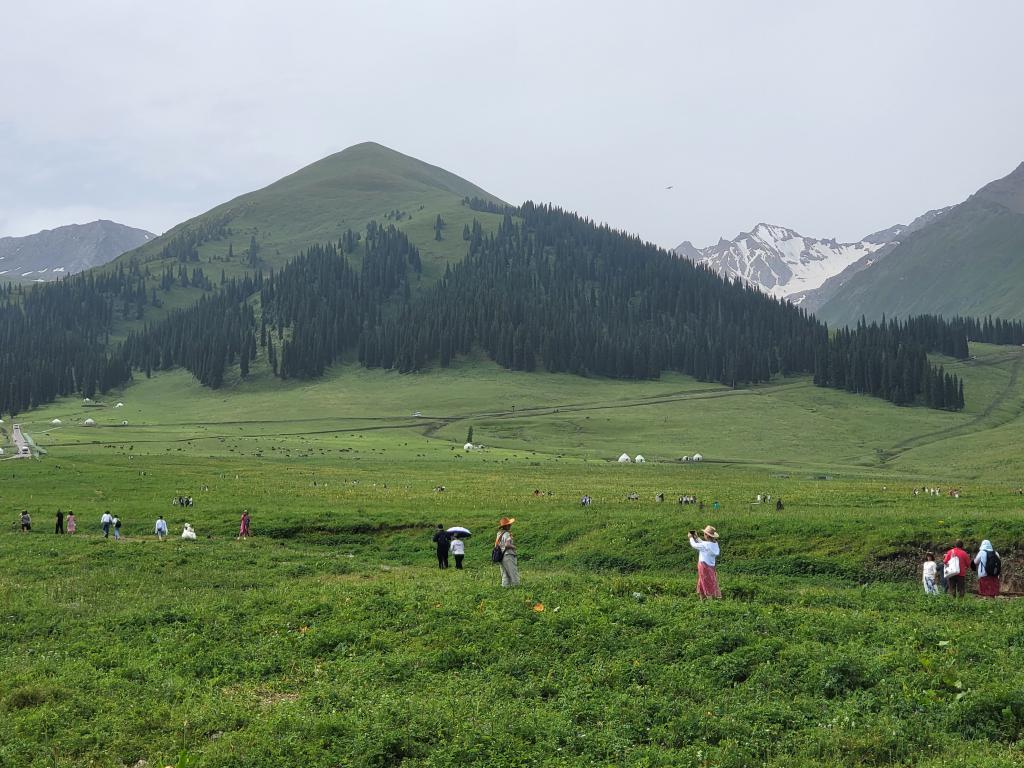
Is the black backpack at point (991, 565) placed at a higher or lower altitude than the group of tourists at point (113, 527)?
higher

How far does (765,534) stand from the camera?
1420 inches

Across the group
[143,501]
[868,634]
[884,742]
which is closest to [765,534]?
[868,634]

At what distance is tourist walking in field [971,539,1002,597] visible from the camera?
2419 centimetres

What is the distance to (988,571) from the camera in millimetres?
24188

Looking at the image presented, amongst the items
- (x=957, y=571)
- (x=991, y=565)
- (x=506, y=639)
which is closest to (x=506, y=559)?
(x=506, y=639)

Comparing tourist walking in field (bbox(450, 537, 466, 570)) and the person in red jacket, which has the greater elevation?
the person in red jacket

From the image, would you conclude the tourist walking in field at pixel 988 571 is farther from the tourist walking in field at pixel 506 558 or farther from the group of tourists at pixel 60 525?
the group of tourists at pixel 60 525

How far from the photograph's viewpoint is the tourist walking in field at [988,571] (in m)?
24.2

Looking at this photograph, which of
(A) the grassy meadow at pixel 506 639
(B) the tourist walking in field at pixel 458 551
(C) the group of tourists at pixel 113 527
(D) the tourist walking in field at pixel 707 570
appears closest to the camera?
(A) the grassy meadow at pixel 506 639

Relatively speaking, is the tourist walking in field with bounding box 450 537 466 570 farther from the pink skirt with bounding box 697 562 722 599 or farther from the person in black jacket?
the pink skirt with bounding box 697 562 722 599

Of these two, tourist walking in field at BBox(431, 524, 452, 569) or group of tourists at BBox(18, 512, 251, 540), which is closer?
tourist walking in field at BBox(431, 524, 452, 569)

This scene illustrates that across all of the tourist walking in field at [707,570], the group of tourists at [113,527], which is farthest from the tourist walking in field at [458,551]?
the group of tourists at [113,527]

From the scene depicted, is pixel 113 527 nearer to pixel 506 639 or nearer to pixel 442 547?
pixel 442 547

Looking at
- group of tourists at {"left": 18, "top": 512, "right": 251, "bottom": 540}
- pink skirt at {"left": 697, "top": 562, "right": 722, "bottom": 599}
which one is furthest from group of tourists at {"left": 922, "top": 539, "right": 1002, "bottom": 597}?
group of tourists at {"left": 18, "top": 512, "right": 251, "bottom": 540}
